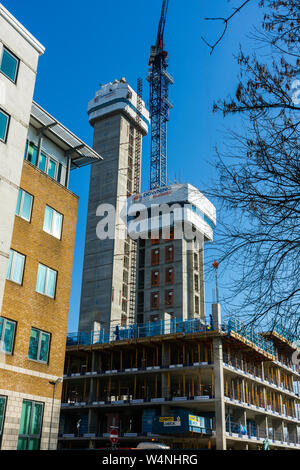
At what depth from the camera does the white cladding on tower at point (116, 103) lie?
111938 millimetres

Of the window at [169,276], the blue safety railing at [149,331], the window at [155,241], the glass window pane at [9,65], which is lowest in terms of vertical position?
the blue safety railing at [149,331]

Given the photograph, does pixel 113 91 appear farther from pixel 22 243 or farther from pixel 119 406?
pixel 22 243

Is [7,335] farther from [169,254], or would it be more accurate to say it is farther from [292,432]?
[169,254]

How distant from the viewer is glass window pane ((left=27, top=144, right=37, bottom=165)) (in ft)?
72.2

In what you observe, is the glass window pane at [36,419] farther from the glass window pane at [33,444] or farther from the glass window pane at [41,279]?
the glass window pane at [41,279]

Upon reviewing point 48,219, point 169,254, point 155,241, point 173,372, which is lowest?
point 173,372

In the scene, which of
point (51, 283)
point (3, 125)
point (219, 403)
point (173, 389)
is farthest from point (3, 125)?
point (173, 389)

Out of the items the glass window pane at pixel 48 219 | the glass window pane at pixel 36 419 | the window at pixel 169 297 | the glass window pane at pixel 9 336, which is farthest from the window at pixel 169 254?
the glass window pane at pixel 9 336

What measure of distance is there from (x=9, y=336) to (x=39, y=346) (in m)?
2.01

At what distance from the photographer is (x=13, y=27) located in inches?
758

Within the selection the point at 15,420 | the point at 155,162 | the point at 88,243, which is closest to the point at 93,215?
the point at 88,243

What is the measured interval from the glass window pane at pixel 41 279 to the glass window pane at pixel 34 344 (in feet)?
6.24

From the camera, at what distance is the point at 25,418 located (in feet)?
60.3

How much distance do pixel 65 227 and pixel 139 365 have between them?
108ft
